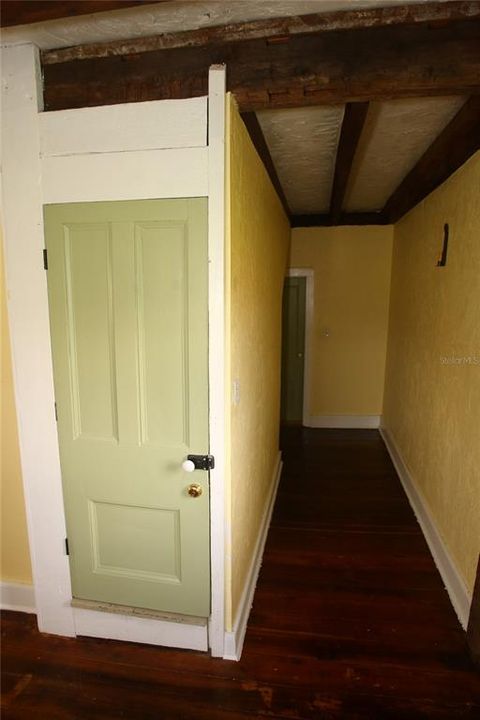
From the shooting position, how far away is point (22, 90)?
4.65ft

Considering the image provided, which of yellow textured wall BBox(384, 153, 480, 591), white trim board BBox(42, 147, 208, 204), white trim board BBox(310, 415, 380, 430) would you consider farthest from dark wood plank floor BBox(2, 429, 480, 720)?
white trim board BBox(310, 415, 380, 430)

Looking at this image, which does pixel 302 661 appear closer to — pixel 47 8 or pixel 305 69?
pixel 305 69

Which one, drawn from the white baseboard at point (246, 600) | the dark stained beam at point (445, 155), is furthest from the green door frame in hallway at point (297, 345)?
the white baseboard at point (246, 600)

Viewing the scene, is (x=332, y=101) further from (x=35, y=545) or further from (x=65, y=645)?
(x=65, y=645)

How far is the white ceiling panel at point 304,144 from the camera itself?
178 cm

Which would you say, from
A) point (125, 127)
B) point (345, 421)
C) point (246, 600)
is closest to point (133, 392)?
point (125, 127)

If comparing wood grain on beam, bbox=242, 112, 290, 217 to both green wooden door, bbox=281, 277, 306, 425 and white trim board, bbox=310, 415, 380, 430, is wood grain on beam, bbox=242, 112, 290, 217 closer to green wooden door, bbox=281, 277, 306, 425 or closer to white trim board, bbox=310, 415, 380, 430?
green wooden door, bbox=281, 277, 306, 425

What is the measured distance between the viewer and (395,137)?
2084 millimetres

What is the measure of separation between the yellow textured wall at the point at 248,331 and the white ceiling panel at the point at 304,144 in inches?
6.7

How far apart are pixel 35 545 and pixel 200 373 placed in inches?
46.8

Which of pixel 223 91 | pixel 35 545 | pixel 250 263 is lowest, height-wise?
pixel 35 545

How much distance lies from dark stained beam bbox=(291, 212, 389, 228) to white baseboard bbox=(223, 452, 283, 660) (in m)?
3.08

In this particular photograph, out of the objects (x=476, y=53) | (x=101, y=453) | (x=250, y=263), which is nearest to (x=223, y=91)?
(x=250, y=263)

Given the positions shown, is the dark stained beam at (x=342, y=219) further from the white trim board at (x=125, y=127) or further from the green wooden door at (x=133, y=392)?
the green wooden door at (x=133, y=392)
